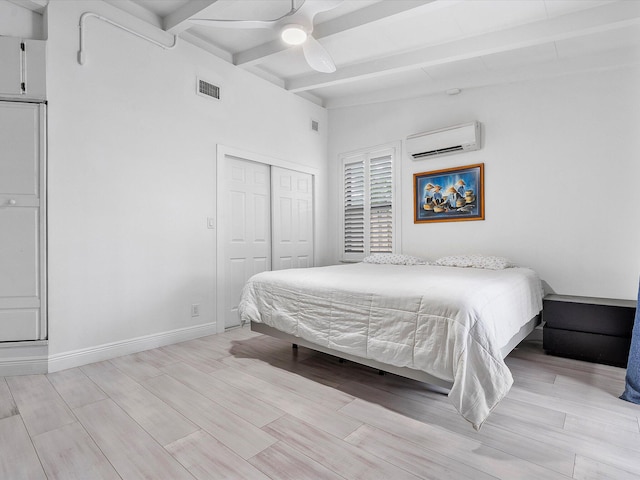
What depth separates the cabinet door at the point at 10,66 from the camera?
2658 mm

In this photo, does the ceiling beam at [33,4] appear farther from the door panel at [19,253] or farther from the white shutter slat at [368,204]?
the white shutter slat at [368,204]

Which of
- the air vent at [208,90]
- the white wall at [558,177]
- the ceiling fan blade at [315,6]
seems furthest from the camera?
the air vent at [208,90]

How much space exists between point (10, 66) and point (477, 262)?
437 centimetres

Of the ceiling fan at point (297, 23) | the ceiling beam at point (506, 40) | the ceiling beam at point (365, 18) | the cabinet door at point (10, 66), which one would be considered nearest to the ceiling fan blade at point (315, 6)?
the ceiling fan at point (297, 23)

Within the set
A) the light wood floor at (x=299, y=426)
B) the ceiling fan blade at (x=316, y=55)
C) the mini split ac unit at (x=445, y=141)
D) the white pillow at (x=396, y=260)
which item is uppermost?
the ceiling fan blade at (x=316, y=55)

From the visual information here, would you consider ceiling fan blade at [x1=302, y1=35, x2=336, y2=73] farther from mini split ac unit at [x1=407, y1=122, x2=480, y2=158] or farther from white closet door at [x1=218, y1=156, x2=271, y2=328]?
mini split ac unit at [x1=407, y1=122, x2=480, y2=158]

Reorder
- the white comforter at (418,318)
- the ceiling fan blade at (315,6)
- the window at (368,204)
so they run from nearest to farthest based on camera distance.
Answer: the white comforter at (418,318) → the ceiling fan blade at (315,6) → the window at (368,204)

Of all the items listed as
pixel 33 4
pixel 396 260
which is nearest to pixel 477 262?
pixel 396 260

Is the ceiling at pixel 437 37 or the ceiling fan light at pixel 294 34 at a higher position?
the ceiling at pixel 437 37

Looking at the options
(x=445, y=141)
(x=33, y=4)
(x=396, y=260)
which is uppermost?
(x=33, y=4)

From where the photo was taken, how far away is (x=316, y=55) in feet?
9.27

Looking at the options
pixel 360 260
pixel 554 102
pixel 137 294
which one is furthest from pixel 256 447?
pixel 554 102

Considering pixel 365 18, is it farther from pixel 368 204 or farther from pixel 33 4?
pixel 33 4

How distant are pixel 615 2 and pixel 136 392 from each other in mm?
4656
